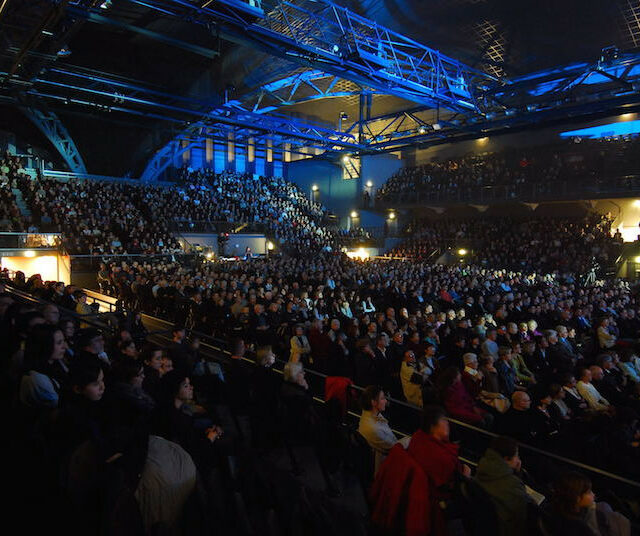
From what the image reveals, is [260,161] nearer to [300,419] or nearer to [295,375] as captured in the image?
[295,375]

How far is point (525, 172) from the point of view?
23.7m

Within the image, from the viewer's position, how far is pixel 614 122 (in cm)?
2098

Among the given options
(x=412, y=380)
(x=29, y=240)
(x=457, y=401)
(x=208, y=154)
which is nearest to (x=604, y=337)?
(x=412, y=380)

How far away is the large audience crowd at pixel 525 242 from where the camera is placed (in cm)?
1886

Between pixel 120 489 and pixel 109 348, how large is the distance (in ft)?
12.9

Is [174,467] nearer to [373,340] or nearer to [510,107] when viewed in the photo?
[373,340]

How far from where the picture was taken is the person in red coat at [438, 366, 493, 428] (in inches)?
163

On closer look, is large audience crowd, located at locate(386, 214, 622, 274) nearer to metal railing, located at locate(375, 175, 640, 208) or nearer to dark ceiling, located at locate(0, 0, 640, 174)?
metal railing, located at locate(375, 175, 640, 208)

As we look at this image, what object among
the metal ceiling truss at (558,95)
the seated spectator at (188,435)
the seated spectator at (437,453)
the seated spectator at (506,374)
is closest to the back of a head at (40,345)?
the seated spectator at (188,435)

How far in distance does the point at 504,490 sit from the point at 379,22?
42.6 ft

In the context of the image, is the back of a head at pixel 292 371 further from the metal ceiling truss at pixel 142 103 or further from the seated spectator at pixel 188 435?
the metal ceiling truss at pixel 142 103

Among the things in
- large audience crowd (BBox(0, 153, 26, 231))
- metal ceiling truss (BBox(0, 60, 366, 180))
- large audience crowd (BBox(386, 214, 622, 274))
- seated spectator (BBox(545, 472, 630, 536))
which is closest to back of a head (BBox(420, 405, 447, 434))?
seated spectator (BBox(545, 472, 630, 536))

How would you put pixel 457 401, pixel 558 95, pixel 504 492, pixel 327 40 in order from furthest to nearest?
pixel 558 95 → pixel 327 40 → pixel 457 401 → pixel 504 492

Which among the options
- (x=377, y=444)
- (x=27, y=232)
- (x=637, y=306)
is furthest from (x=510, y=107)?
(x=27, y=232)
